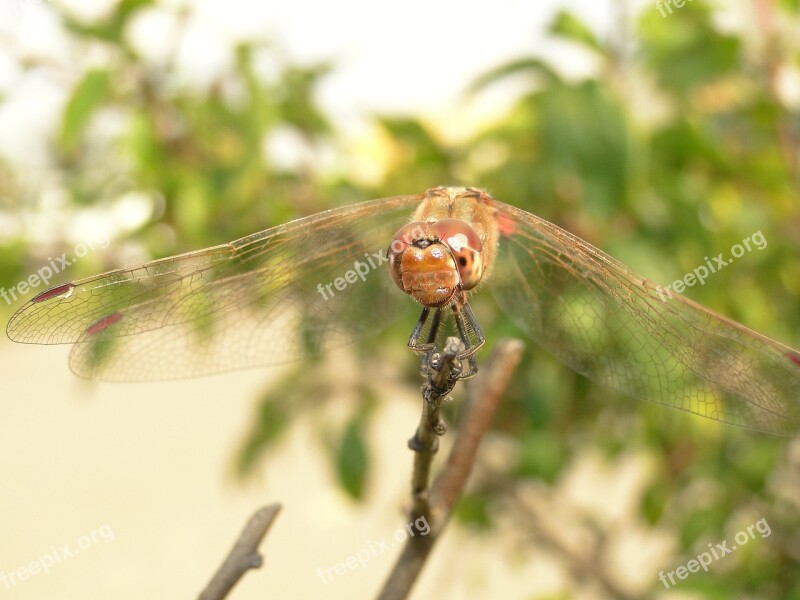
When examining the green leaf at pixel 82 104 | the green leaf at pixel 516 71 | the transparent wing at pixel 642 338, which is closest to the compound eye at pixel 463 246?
the transparent wing at pixel 642 338

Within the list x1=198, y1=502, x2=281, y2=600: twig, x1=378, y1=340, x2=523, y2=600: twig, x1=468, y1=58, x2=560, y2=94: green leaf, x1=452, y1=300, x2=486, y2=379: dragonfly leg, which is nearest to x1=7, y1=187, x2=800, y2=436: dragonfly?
x1=452, y1=300, x2=486, y2=379: dragonfly leg

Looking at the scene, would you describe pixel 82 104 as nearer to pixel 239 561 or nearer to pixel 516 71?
pixel 516 71

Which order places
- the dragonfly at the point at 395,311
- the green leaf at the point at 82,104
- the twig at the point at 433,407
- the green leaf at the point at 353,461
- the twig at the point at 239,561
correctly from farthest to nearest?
the green leaf at the point at 353,461 < the green leaf at the point at 82,104 < the dragonfly at the point at 395,311 < the twig at the point at 239,561 < the twig at the point at 433,407

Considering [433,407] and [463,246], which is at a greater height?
[463,246]

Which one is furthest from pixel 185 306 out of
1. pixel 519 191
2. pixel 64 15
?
pixel 64 15

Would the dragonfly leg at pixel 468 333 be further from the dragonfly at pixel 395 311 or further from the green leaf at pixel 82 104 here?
the green leaf at pixel 82 104

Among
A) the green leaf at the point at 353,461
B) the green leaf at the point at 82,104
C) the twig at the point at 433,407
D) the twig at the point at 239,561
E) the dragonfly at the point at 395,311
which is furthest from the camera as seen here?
the green leaf at the point at 353,461

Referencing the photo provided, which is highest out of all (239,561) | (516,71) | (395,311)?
(516,71)

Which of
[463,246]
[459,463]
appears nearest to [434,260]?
[463,246]
